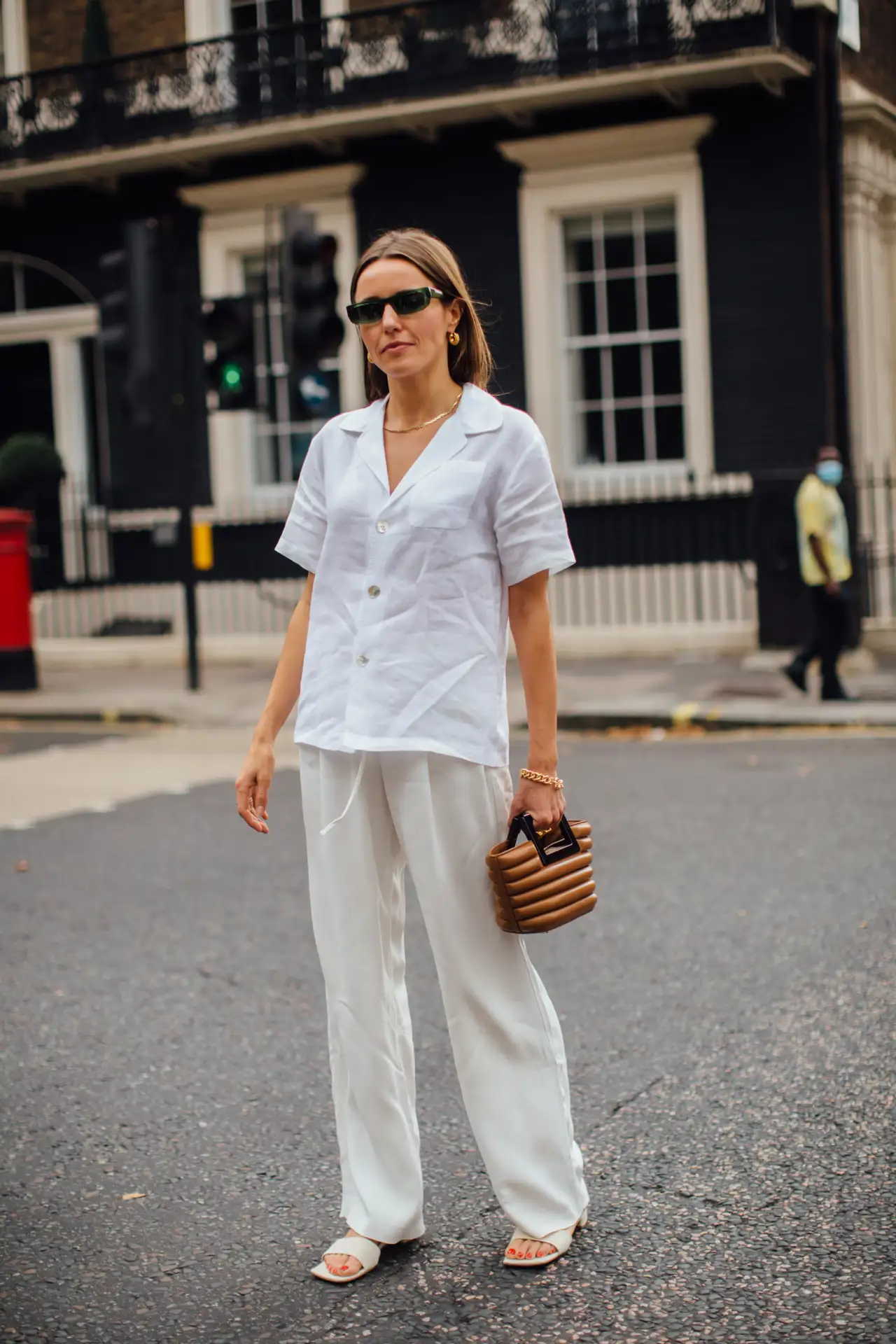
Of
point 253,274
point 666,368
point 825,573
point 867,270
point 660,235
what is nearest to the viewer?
point 825,573

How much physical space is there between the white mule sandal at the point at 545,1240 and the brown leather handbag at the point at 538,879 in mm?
588

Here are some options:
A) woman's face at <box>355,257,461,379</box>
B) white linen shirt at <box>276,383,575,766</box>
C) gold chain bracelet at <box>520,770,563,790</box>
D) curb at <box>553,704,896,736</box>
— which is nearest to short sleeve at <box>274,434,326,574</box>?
white linen shirt at <box>276,383,575,766</box>

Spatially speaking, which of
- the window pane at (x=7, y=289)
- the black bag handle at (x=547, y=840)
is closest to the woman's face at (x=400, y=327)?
the black bag handle at (x=547, y=840)

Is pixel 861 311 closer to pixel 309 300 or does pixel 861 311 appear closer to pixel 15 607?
pixel 309 300

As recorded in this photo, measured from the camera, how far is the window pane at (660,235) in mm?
16469

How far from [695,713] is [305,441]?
7868mm

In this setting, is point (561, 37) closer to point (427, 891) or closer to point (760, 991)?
point (760, 991)

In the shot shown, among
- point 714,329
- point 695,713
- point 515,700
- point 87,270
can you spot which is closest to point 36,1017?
point 695,713

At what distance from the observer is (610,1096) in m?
4.24

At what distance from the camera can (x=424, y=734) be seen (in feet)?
10.3

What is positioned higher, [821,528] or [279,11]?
[279,11]

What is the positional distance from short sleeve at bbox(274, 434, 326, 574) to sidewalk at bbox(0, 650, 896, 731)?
8267 mm

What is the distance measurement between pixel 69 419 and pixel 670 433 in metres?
6.92

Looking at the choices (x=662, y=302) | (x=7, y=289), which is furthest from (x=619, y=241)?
(x=7, y=289)
